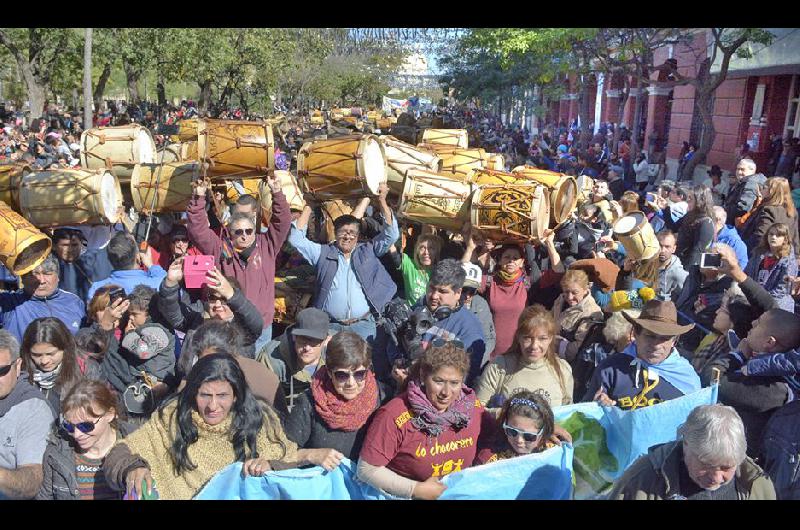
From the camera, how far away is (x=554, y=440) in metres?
3.16

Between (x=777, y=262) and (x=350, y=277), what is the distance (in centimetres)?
321

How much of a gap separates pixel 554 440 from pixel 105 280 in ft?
11.6

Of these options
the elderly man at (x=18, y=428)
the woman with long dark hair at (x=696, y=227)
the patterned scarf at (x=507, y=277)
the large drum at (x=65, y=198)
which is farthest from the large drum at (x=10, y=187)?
the woman with long dark hair at (x=696, y=227)

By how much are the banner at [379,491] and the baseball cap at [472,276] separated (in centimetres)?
164

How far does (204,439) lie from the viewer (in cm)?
309

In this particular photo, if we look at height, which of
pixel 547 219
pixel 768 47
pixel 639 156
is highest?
pixel 768 47

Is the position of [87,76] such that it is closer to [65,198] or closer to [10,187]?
[10,187]


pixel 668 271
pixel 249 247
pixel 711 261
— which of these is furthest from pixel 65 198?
pixel 668 271

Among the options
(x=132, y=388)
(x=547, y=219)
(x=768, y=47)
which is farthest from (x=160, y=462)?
(x=768, y=47)

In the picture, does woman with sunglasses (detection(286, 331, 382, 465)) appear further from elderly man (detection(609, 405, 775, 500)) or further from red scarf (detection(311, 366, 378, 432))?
elderly man (detection(609, 405, 775, 500))

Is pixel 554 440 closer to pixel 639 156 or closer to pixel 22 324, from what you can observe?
pixel 22 324

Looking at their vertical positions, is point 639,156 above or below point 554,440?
below

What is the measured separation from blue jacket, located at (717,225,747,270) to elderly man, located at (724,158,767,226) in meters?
1.94

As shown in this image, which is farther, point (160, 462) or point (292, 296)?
point (292, 296)
